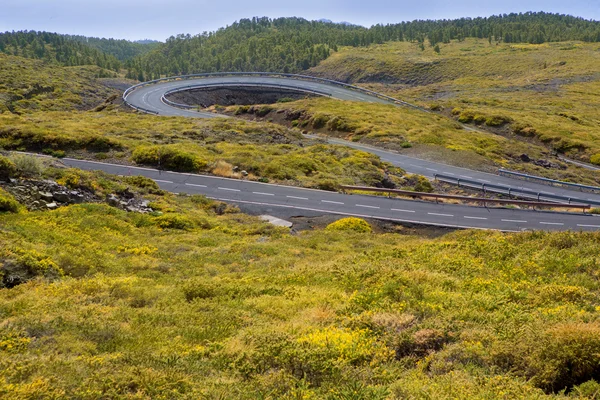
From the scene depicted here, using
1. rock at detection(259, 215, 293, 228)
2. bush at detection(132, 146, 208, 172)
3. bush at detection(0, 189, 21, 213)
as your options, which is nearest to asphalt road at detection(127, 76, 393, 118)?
bush at detection(132, 146, 208, 172)

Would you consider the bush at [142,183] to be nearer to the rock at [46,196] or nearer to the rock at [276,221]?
the rock at [276,221]

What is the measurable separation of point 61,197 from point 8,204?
3.19m

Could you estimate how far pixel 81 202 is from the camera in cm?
2223

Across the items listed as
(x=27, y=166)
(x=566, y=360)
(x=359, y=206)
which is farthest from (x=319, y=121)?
(x=566, y=360)

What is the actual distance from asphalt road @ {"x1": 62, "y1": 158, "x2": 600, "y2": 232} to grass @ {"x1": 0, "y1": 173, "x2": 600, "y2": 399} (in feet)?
31.5

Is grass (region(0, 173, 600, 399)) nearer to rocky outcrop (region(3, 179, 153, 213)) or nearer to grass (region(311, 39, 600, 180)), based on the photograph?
rocky outcrop (region(3, 179, 153, 213))

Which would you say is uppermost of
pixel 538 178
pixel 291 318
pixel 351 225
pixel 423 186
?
pixel 291 318

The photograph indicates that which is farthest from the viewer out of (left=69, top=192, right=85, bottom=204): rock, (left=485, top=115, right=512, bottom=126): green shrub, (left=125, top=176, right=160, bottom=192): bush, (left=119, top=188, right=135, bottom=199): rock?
(left=485, top=115, right=512, bottom=126): green shrub

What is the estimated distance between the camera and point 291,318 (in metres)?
11.1

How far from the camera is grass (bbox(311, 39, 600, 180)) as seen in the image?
67.7 metres

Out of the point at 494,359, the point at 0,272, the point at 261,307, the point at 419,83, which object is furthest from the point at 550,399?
the point at 419,83

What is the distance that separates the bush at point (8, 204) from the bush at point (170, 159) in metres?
17.0

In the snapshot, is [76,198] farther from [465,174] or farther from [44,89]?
[44,89]

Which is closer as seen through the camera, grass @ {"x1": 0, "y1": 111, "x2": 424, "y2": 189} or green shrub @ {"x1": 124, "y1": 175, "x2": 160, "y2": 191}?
green shrub @ {"x1": 124, "y1": 175, "x2": 160, "y2": 191}
